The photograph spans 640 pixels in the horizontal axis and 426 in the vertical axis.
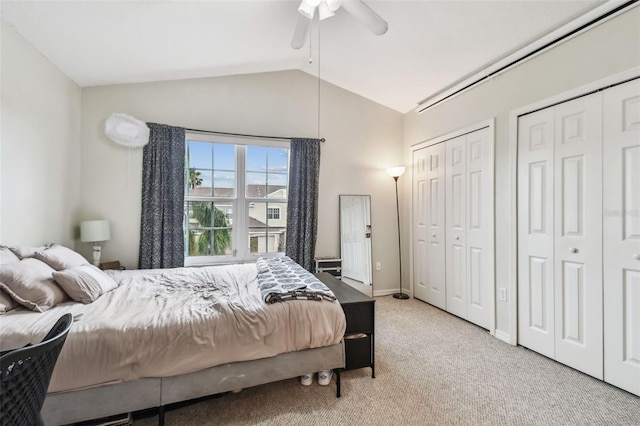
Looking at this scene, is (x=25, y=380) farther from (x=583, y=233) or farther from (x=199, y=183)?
(x=583, y=233)

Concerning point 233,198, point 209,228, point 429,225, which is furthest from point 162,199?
point 429,225

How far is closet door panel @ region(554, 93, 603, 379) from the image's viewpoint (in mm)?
2012

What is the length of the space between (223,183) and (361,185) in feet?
6.23

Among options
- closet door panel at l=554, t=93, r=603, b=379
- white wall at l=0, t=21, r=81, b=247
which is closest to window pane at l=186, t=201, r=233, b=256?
white wall at l=0, t=21, r=81, b=247

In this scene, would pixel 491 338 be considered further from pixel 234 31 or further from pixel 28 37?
pixel 28 37

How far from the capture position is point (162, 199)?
3111mm

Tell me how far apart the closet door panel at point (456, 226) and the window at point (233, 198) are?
6.74ft

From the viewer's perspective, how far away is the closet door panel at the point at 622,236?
6.00 feet

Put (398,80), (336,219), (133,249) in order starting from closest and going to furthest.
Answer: (133,249), (398,80), (336,219)

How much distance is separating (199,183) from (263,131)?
1.04 metres

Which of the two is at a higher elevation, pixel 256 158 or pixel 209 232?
pixel 256 158

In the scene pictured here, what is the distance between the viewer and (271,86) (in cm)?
364

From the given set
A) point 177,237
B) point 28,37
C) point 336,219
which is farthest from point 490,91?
point 28,37

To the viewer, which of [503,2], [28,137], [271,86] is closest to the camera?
[503,2]
